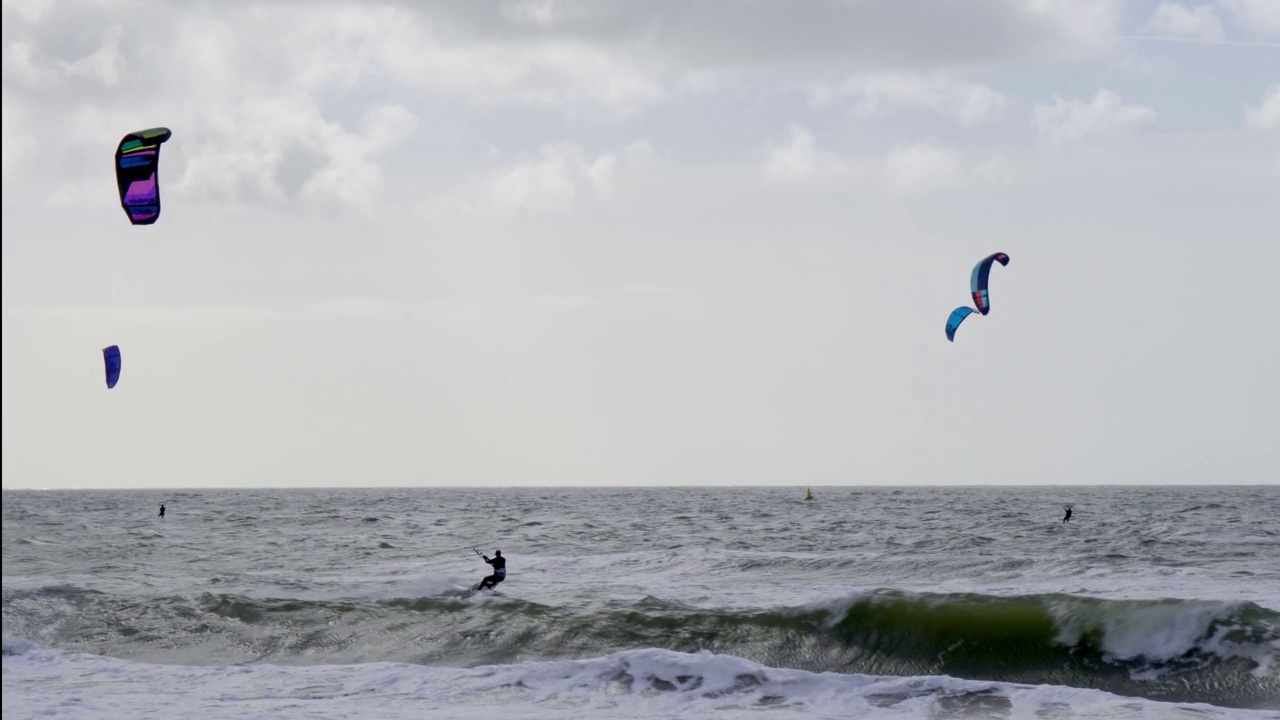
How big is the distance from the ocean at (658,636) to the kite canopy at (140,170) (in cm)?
526

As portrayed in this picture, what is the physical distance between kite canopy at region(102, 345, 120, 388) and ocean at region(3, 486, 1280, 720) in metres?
3.96

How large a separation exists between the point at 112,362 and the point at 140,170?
13.6m

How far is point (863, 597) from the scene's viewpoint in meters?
16.2

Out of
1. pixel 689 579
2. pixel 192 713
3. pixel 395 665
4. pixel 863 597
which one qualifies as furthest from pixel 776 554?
pixel 192 713

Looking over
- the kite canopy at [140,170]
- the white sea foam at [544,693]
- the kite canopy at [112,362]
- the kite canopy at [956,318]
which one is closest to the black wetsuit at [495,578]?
the white sea foam at [544,693]

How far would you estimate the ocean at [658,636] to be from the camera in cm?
1138

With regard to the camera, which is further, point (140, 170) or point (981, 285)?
point (981, 285)

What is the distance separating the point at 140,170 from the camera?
14641 mm

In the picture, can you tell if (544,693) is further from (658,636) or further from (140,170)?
(140,170)

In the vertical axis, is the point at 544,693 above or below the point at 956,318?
below

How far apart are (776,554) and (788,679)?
14.8 meters

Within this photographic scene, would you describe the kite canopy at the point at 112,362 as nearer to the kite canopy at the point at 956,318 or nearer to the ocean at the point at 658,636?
the ocean at the point at 658,636

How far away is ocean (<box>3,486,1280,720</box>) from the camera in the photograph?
1138 centimetres

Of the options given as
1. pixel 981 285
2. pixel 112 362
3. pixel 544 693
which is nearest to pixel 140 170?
pixel 544 693
